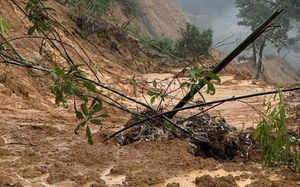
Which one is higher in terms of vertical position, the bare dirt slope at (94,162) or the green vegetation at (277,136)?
the green vegetation at (277,136)

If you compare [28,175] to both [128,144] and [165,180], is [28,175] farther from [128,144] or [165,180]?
[128,144]

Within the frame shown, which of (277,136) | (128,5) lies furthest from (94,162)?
(128,5)

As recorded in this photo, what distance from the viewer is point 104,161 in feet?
9.27

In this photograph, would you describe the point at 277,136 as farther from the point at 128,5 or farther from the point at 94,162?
the point at 128,5

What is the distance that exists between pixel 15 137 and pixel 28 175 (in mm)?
1022

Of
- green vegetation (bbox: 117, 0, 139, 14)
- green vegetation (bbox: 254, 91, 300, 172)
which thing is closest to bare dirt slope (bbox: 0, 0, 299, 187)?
green vegetation (bbox: 254, 91, 300, 172)

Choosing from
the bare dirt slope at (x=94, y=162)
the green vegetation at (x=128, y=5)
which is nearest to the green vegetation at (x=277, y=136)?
the bare dirt slope at (x=94, y=162)

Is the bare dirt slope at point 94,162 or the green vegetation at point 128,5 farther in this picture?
the green vegetation at point 128,5

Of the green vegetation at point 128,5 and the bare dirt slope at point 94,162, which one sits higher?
the green vegetation at point 128,5

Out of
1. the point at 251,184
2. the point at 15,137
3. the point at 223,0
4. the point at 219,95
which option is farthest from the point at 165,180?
the point at 223,0

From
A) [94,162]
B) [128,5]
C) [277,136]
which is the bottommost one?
[94,162]

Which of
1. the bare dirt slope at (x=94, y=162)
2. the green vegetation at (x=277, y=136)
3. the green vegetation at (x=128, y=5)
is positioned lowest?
the bare dirt slope at (x=94, y=162)

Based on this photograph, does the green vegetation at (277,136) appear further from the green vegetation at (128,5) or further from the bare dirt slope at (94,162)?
A: the green vegetation at (128,5)

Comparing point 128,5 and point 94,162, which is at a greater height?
point 128,5
